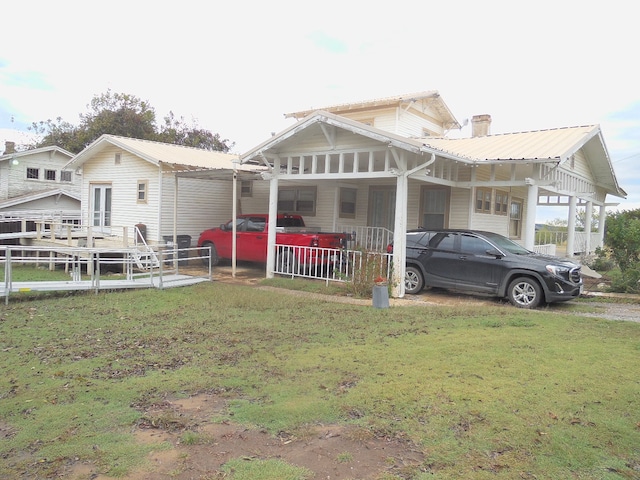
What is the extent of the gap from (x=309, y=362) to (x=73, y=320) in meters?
4.81

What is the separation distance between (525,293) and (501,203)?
6.10m

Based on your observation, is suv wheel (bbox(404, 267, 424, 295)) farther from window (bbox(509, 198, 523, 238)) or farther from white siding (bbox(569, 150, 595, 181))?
white siding (bbox(569, 150, 595, 181))

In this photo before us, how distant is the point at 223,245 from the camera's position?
16547 mm

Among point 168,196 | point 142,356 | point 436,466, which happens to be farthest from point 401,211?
point 168,196

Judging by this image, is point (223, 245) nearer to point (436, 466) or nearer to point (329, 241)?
point (329, 241)

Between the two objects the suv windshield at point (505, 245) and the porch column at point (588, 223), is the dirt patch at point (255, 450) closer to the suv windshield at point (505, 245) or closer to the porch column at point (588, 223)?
the suv windshield at point (505, 245)

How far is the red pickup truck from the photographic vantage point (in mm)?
13297

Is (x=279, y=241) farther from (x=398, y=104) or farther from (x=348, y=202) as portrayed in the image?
(x=398, y=104)

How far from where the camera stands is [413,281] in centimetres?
1179

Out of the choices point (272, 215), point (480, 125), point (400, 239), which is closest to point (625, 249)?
point (400, 239)

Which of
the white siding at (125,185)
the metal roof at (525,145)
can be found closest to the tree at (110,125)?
the white siding at (125,185)

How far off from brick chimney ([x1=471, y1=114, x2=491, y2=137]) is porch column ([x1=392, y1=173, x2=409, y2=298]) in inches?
323

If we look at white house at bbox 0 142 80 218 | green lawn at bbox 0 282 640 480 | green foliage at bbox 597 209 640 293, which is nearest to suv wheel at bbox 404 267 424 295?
green lawn at bbox 0 282 640 480

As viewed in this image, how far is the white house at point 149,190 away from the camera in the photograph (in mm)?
17406
